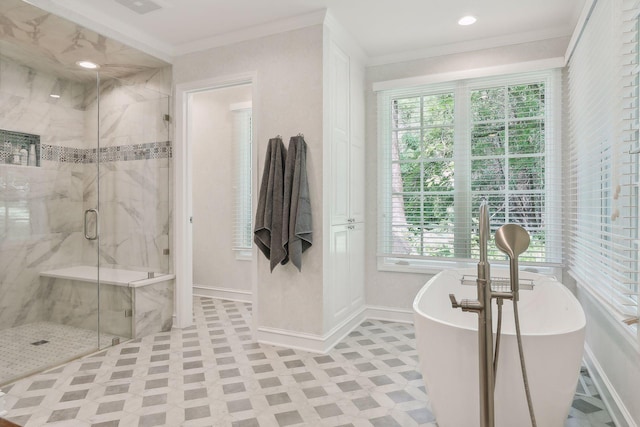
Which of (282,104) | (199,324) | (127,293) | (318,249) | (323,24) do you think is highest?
(323,24)

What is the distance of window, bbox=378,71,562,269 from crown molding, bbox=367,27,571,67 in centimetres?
29

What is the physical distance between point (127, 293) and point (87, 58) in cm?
198

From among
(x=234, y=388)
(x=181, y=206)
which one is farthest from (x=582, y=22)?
(x=181, y=206)

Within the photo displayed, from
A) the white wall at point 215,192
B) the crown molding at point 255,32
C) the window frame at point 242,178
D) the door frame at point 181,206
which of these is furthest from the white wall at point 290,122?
the white wall at point 215,192

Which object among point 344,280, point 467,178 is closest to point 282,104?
point 344,280

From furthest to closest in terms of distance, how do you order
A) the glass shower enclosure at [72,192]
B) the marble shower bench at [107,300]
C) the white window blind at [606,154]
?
the marble shower bench at [107,300], the glass shower enclosure at [72,192], the white window blind at [606,154]

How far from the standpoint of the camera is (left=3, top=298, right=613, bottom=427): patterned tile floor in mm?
2012

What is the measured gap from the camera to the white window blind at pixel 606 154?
1834mm

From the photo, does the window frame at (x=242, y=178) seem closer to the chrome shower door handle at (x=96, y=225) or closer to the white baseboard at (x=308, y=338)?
the white baseboard at (x=308, y=338)

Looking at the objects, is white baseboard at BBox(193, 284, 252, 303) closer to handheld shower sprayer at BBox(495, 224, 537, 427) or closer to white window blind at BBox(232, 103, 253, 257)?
white window blind at BBox(232, 103, 253, 257)

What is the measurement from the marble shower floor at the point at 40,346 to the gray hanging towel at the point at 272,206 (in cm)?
150

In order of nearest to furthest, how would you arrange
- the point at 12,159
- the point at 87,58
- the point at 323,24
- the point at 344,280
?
the point at 12,159 → the point at 323,24 → the point at 87,58 → the point at 344,280

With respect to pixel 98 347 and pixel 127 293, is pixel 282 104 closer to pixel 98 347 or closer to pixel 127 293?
pixel 127 293

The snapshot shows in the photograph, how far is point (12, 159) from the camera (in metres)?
2.70
